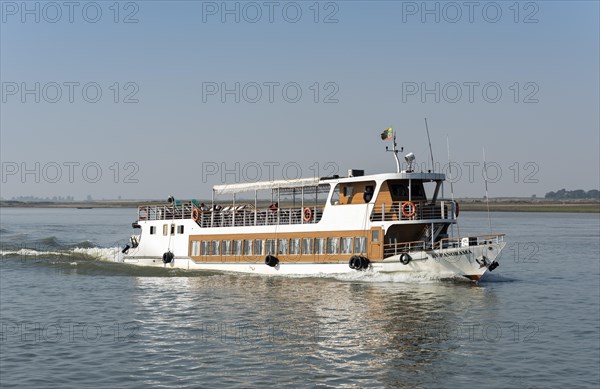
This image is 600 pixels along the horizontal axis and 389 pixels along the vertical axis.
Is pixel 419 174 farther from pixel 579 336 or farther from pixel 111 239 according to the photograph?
pixel 111 239

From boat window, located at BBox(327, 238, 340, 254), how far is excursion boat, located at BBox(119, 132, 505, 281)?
0.19 feet

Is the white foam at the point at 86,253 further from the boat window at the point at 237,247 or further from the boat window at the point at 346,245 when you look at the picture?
the boat window at the point at 346,245

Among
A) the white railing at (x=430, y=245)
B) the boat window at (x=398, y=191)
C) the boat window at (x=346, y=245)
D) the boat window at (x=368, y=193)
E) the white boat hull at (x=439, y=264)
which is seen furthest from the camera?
the boat window at (x=346, y=245)

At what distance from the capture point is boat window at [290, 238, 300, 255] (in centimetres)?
3953

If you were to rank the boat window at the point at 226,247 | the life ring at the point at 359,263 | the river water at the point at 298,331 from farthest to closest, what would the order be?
the boat window at the point at 226,247 → the life ring at the point at 359,263 → the river water at the point at 298,331

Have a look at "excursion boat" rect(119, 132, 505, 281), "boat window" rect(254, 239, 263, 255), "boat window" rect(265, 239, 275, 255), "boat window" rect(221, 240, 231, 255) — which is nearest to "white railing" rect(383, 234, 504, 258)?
"excursion boat" rect(119, 132, 505, 281)

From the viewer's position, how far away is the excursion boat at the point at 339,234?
3466cm

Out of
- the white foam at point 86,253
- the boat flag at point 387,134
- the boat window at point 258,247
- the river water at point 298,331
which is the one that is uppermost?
the boat flag at point 387,134

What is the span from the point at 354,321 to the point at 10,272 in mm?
28882

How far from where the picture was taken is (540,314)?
1117 inches

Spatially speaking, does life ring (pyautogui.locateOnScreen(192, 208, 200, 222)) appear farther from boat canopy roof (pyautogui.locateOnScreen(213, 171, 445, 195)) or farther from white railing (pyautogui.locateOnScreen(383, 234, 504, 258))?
white railing (pyautogui.locateOnScreen(383, 234, 504, 258))

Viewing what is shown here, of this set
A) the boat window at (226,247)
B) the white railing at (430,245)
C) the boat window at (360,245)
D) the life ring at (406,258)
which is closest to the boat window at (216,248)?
the boat window at (226,247)

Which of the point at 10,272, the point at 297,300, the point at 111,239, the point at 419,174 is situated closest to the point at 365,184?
the point at 419,174

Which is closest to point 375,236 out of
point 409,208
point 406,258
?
point 406,258
